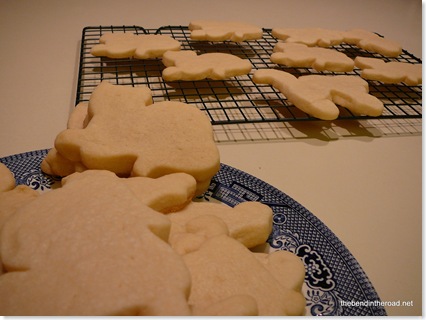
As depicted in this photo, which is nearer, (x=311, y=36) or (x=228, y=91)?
(x=228, y=91)

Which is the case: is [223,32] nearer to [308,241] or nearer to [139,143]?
[139,143]

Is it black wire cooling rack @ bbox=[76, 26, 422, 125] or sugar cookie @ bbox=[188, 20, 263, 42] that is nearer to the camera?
black wire cooling rack @ bbox=[76, 26, 422, 125]

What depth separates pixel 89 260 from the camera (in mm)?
540

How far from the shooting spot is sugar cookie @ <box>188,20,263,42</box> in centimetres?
163

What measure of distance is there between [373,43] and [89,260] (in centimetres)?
160

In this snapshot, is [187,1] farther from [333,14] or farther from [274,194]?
[274,194]

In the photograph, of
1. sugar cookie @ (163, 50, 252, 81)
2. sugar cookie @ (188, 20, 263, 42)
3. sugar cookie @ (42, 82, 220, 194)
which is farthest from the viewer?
sugar cookie @ (188, 20, 263, 42)

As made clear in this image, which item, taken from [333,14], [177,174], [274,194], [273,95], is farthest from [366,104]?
[333,14]

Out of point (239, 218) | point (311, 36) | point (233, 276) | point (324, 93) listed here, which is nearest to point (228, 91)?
point (324, 93)

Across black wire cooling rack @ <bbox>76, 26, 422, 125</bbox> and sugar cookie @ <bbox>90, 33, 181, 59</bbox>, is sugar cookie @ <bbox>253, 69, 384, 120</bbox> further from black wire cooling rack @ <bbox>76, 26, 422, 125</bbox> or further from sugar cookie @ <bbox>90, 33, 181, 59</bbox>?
sugar cookie @ <bbox>90, 33, 181, 59</bbox>

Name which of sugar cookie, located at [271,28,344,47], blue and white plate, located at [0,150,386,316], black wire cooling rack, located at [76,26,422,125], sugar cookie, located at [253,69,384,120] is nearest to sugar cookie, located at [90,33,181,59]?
black wire cooling rack, located at [76,26,422,125]

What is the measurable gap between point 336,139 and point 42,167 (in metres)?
0.81

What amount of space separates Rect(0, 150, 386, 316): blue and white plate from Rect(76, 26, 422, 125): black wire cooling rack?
1.07ft

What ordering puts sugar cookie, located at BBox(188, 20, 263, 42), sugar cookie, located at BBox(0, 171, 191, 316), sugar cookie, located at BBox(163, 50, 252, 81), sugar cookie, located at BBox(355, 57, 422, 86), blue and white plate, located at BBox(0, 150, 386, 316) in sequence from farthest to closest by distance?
1. sugar cookie, located at BBox(188, 20, 263, 42)
2. sugar cookie, located at BBox(355, 57, 422, 86)
3. sugar cookie, located at BBox(163, 50, 252, 81)
4. blue and white plate, located at BBox(0, 150, 386, 316)
5. sugar cookie, located at BBox(0, 171, 191, 316)
